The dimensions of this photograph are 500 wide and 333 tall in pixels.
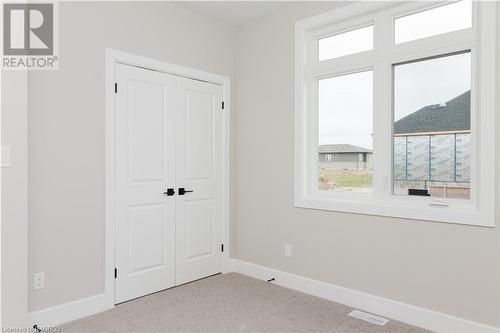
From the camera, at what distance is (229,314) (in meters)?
2.80

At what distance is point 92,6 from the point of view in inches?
110

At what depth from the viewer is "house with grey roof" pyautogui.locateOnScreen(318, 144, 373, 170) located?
3096mm

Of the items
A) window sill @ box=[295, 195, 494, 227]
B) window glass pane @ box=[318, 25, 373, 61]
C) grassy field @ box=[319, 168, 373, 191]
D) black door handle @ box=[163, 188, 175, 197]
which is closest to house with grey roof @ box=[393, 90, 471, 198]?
window sill @ box=[295, 195, 494, 227]

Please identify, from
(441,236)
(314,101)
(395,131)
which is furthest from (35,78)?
(441,236)

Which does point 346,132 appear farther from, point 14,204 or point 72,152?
point 14,204

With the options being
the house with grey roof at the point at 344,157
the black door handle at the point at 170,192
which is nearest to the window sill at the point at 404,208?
the house with grey roof at the point at 344,157

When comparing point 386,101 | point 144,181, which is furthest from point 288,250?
point 386,101

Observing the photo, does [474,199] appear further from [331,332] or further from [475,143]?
[331,332]

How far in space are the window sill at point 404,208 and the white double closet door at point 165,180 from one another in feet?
3.72

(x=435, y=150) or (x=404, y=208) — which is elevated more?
(x=435, y=150)

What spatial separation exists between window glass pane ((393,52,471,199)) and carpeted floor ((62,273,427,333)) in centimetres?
115

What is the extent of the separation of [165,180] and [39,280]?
4.29ft

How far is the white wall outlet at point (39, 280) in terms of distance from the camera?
2516 mm

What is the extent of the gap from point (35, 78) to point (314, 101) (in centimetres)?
241
